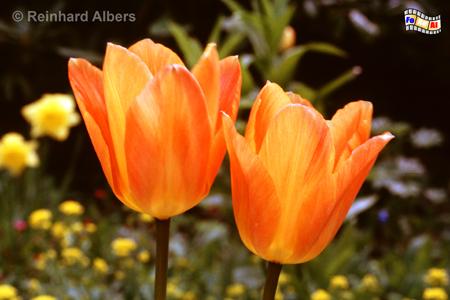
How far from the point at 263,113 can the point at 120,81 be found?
108 millimetres

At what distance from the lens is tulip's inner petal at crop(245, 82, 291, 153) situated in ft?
1.89

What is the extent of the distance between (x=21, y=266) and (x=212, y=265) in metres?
0.51

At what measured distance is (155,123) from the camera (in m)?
0.55

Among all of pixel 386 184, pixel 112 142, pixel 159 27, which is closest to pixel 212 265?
pixel 386 184

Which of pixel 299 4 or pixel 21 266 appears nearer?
pixel 21 266

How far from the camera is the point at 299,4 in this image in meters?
2.98

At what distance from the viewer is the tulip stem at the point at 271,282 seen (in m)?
0.55

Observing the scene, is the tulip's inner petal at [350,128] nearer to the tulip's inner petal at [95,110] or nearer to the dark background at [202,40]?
the tulip's inner petal at [95,110]

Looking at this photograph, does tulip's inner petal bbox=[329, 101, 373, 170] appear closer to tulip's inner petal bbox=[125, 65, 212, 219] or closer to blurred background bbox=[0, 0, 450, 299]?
tulip's inner petal bbox=[125, 65, 212, 219]

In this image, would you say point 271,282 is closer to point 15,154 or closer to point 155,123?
point 155,123

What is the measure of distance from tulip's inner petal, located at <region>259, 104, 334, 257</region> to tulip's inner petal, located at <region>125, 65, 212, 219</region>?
0.17ft

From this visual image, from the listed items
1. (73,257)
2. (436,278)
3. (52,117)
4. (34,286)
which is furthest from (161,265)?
(52,117)

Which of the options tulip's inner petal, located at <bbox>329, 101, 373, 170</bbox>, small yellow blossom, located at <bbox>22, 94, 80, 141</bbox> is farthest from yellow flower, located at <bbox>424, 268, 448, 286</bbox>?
tulip's inner petal, located at <bbox>329, 101, 373, 170</bbox>

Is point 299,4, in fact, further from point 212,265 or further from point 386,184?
point 212,265
